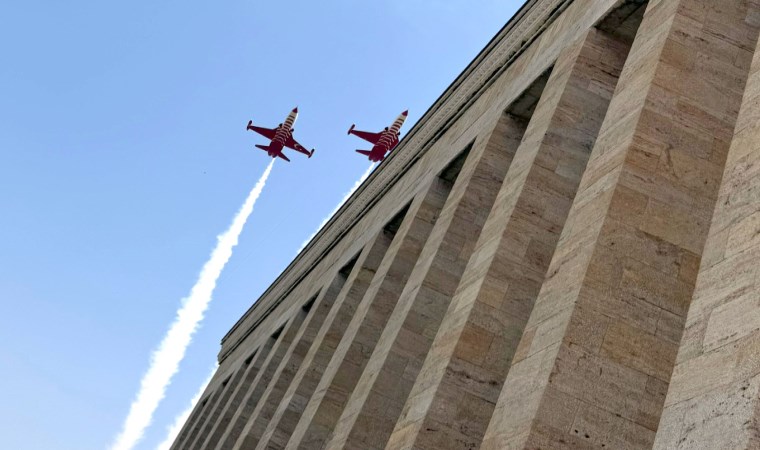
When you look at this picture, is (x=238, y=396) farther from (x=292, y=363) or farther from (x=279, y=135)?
(x=279, y=135)

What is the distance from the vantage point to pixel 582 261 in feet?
36.3

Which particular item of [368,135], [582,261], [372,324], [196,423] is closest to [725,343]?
[582,261]

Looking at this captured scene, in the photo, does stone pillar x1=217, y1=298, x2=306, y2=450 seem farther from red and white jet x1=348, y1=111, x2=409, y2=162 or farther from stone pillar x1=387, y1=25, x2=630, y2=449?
red and white jet x1=348, y1=111, x2=409, y2=162

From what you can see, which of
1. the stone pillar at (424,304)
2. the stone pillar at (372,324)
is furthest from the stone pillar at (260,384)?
the stone pillar at (424,304)

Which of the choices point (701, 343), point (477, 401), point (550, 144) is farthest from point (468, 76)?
point (701, 343)

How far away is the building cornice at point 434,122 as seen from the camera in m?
22.2

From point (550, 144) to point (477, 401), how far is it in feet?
15.8

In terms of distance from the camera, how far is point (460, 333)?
13922 millimetres

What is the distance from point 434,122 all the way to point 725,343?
2150cm

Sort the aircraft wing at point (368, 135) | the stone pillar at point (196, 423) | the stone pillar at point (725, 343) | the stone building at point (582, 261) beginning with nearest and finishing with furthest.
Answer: the stone pillar at point (725, 343) < the stone building at point (582, 261) < the stone pillar at point (196, 423) < the aircraft wing at point (368, 135)

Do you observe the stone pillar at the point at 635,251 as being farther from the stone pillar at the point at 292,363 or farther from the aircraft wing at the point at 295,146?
the aircraft wing at the point at 295,146

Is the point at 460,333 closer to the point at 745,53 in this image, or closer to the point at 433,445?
the point at 433,445

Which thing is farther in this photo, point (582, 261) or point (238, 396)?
point (238, 396)

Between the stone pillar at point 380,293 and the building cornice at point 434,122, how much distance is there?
3.29 m
